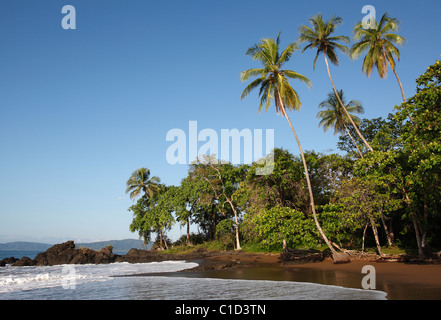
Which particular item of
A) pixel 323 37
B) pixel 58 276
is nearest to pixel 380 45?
pixel 323 37

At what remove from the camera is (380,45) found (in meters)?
18.7

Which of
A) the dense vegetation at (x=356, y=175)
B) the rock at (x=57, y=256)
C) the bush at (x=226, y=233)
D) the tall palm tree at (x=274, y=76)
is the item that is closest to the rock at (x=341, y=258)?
the dense vegetation at (x=356, y=175)

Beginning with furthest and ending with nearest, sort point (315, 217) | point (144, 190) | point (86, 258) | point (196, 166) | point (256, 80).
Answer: point (144, 190)
point (196, 166)
point (86, 258)
point (256, 80)
point (315, 217)

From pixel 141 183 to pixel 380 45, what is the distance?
32.1 meters

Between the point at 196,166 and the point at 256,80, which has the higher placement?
the point at 256,80

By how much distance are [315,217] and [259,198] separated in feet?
15.4

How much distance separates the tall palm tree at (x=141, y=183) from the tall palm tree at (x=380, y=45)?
97.3 ft

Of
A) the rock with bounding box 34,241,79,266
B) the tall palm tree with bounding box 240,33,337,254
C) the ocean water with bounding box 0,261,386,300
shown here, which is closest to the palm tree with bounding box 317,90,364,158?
the tall palm tree with bounding box 240,33,337,254

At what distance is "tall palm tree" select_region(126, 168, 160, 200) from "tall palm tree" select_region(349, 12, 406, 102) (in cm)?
2967

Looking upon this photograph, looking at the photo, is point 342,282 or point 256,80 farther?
point 256,80
